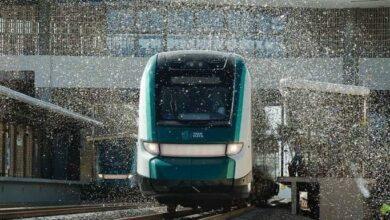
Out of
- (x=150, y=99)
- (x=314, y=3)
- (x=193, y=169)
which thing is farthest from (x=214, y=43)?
(x=193, y=169)

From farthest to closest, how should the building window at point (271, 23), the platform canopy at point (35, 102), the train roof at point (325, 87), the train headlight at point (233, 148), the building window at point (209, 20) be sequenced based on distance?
the building window at point (271, 23), the building window at point (209, 20), the platform canopy at point (35, 102), the train roof at point (325, 87), the train headlight at point (233, 148)

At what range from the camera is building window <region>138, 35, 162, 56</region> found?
26.8 metres

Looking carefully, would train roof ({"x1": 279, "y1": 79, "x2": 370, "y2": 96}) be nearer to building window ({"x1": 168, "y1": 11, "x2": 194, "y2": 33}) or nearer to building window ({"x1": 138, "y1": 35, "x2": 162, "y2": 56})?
building window ({"x1": 138, "y1": 35, "x2": 162, "y2": 56})

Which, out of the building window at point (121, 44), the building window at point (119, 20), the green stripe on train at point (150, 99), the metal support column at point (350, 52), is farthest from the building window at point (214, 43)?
the green stripe on train at point (150, 99)

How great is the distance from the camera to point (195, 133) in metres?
11.0

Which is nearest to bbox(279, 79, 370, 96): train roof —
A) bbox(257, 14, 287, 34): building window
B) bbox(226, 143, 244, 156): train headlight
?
bbox(226, 143, 244, 156): train headlight

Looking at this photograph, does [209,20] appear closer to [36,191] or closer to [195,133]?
[36,191]

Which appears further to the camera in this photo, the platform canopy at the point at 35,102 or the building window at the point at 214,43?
the building window at the point at 214,43

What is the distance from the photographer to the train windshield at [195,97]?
1127 cm

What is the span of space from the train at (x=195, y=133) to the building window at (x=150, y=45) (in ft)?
48.5

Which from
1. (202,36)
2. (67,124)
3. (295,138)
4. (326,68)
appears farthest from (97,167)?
(295,138)

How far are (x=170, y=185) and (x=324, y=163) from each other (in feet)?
15.1

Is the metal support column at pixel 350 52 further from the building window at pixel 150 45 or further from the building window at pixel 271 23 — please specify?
the building window at pixel 150 45

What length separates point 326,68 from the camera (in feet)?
85.3
